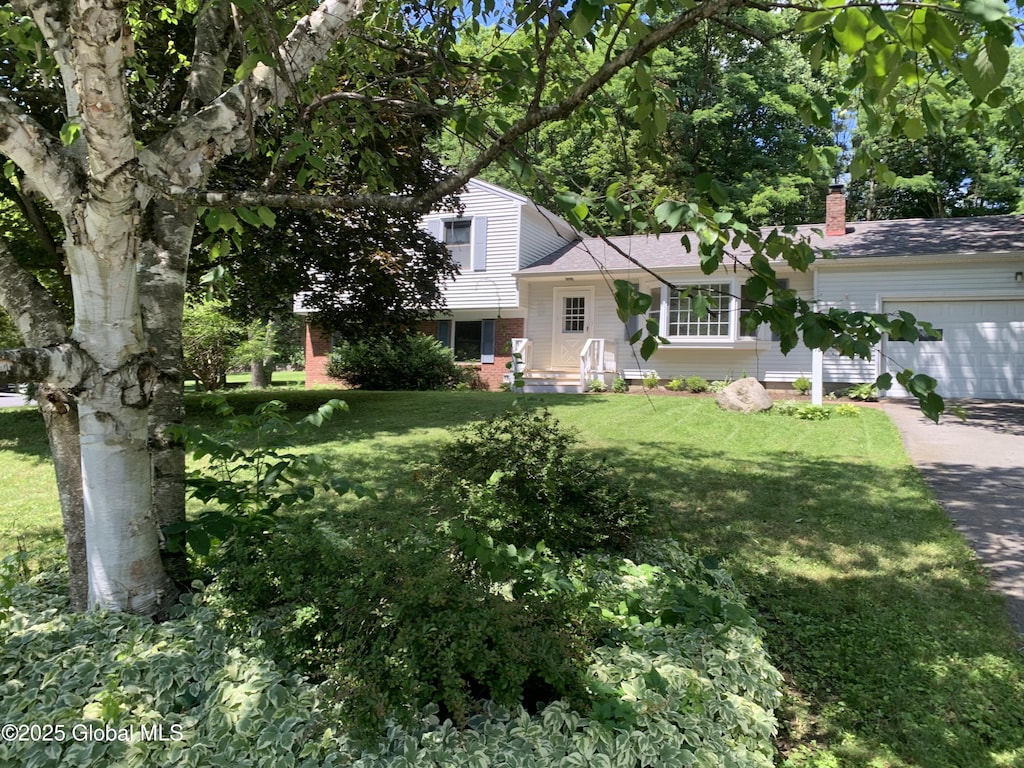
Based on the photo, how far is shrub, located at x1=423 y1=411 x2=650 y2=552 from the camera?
3.58m

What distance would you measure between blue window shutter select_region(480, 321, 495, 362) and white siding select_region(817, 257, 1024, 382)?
8756 mm

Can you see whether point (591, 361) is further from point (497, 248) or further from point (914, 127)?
point (914, 127)

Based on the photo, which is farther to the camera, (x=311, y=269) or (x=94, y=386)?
(x=311, y=269)

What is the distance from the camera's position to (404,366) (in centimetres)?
1694

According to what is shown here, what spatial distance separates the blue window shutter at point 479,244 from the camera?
59.8 feet

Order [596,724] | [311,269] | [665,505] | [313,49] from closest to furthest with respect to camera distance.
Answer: [596,724], [313,49], [665,505], [311,269]

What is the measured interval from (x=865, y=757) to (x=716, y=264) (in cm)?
204

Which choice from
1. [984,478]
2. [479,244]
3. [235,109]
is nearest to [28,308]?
[235,109]

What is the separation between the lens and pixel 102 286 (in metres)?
2.46

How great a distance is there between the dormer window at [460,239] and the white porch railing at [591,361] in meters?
4.82

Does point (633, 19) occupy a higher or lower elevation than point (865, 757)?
higher

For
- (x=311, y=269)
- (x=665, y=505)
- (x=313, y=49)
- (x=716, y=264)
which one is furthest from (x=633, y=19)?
(x=311, y=269)

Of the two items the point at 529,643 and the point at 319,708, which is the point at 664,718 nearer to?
the point at 529,643

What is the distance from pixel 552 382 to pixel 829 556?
12577 mm
